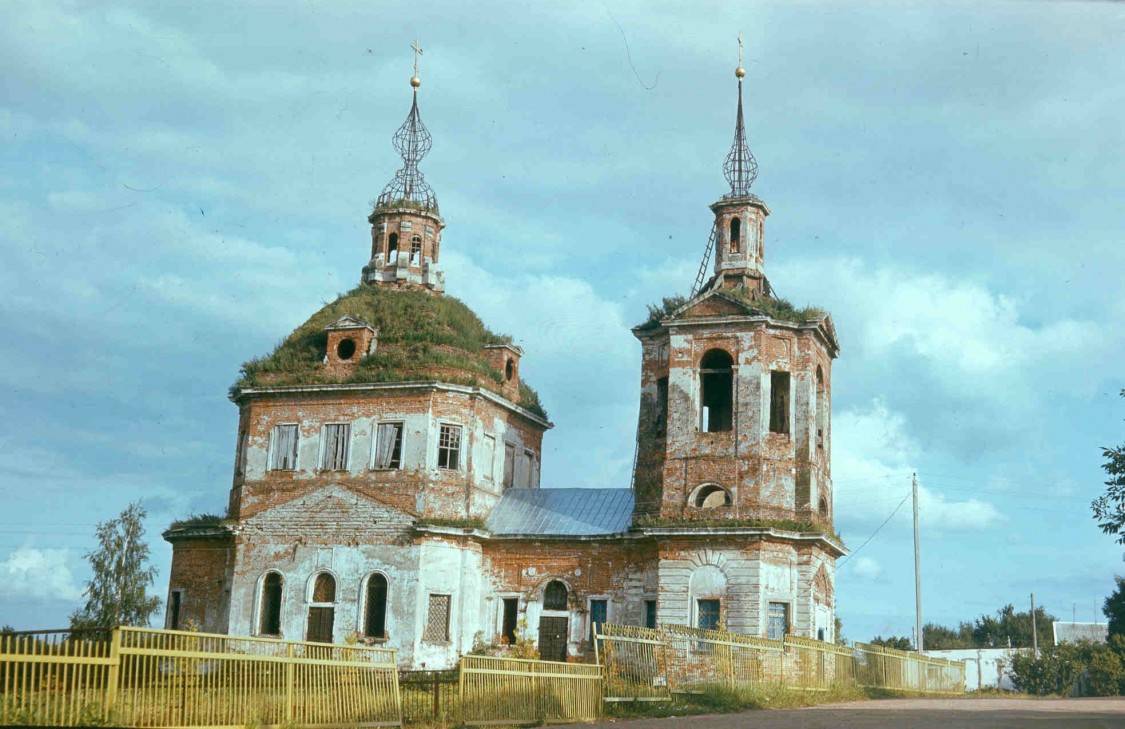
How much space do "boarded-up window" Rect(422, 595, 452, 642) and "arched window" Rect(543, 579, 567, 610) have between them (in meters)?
2.78

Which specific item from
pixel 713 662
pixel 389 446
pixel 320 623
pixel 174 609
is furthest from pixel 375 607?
pixel 713 662

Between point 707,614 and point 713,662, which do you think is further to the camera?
point 707,614

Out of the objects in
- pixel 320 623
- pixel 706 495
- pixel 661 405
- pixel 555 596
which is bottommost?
pixel 320 623

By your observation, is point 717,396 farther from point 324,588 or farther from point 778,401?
point 324,588

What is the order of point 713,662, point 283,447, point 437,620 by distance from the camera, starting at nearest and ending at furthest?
point 713,662, point 437,620, point 283,447

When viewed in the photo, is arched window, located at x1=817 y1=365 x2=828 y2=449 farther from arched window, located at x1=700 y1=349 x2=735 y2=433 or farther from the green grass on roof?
the green grass on roof

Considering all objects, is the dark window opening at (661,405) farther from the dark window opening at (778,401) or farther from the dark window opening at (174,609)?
the dark window opening at (174,609)

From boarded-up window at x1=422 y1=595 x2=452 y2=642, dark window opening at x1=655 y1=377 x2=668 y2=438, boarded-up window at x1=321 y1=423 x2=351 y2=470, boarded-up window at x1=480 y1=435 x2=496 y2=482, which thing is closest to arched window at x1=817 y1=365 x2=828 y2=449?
dark window opening at x1=655 y1=377 x2=668 y2=438

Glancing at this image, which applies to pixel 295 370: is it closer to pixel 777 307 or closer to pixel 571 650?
pixel 571 650

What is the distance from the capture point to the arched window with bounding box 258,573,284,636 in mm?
36219

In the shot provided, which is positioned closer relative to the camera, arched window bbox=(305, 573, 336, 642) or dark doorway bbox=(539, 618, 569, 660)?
dark doorway bbox=(539, 618, 569, 660)

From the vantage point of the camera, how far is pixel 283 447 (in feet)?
124

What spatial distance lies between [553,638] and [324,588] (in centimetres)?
674

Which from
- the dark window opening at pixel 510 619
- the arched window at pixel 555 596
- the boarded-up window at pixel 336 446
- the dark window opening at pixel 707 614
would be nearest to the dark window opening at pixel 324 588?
the boarded-up window at pixel 336 446
